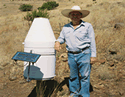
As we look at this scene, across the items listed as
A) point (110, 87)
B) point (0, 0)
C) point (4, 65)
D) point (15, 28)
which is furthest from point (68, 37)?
point (0, 0)

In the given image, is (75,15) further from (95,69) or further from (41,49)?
(95,69)

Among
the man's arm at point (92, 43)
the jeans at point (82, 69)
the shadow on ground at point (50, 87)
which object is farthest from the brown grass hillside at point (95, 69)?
the man's arm at point (92, 43)

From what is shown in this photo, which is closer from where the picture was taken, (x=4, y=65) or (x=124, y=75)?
(x=124, y=75)

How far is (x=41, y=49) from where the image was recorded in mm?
2877

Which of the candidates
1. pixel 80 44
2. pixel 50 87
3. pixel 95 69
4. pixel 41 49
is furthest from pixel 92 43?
pixel 95 69

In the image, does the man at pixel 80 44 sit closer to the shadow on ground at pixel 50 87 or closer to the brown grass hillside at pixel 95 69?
the brown grass hillside at pixel 95 69

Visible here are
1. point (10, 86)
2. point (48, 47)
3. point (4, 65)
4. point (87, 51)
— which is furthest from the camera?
point (4, 65)

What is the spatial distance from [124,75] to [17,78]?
362cm

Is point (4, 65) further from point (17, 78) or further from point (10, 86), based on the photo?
point (10, 86)

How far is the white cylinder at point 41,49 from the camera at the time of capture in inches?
113

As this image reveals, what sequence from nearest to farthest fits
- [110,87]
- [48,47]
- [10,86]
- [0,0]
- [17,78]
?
[48,47] → [110,87] → [10,86] → [17,78] → [0,0]

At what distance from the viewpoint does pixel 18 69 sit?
16.3 ft

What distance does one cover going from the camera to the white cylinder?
2863 mm

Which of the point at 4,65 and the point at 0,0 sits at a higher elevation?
the point at 0,0
